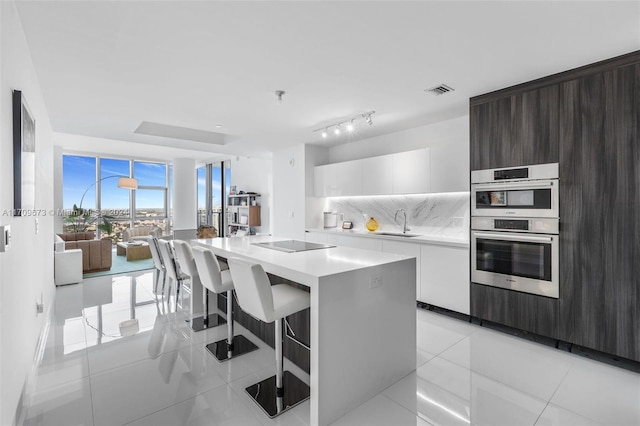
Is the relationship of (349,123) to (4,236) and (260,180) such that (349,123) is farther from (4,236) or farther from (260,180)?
(260,180)

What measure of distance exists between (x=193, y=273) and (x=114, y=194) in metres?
7.98

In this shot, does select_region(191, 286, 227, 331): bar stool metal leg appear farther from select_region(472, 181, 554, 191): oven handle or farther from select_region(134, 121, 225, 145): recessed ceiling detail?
select_region(472, 181, 554, 191): oven handle

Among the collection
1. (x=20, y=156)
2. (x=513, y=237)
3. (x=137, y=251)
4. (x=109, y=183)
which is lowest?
(x=137, y=251)

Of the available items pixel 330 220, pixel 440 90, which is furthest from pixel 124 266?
pixel 440 90

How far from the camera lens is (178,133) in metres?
5.00

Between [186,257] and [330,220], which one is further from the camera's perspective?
[330,220]

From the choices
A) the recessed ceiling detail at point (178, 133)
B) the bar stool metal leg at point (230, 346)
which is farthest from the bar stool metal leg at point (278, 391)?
the recessed ceiling detail at point (178, 133)

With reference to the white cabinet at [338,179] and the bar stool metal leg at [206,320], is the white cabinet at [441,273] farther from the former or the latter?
the bar stool metal leg at [206,320]

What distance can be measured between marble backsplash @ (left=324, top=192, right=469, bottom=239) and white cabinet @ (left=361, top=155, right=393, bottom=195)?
0.36 m

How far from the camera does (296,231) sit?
19.2 feet

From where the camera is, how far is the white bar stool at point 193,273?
3.18m

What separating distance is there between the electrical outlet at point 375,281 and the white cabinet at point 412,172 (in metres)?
2.19

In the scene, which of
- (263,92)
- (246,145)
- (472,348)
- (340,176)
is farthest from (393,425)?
(246,145)

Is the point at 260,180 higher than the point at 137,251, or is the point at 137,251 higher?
the point at 260,180
